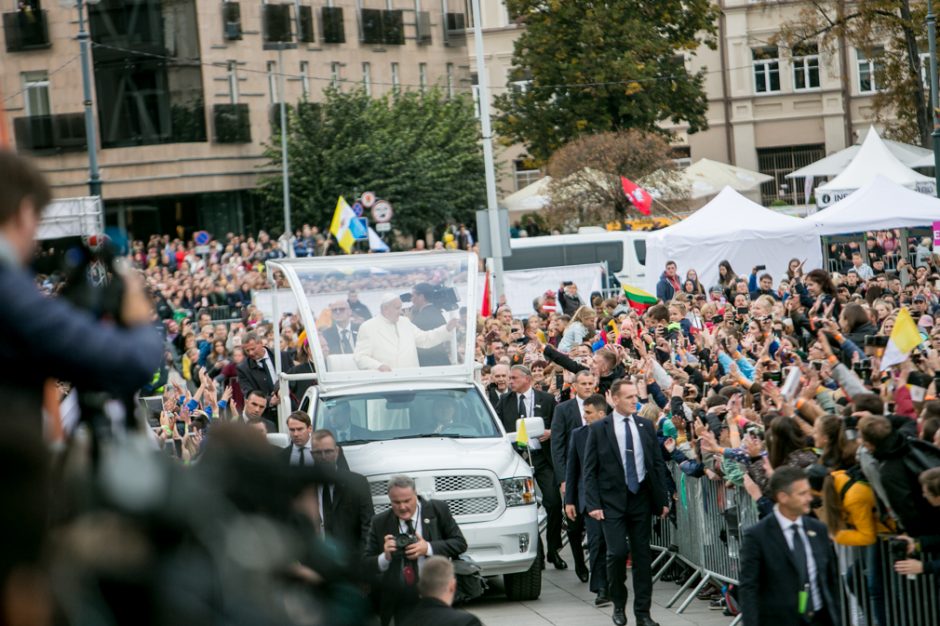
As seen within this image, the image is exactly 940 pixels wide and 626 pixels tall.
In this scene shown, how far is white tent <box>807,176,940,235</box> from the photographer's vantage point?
89.5 ft

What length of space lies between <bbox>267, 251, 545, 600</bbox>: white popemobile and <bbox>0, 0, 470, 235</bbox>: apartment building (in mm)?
38600

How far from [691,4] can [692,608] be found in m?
44.3

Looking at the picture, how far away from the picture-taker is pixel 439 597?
274 inches

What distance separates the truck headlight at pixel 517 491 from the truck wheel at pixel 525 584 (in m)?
0.52

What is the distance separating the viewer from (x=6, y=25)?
176 feet

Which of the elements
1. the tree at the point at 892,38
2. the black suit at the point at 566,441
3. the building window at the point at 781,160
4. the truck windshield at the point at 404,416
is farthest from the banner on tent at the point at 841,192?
the building window at the point at 781,160

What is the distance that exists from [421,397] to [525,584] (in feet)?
6.44

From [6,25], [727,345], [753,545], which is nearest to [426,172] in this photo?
[6,25]

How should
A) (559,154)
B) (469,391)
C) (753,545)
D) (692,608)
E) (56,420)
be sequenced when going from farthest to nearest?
(559,154) < (469,391) < (692,608) < (753,545) < (56,420)

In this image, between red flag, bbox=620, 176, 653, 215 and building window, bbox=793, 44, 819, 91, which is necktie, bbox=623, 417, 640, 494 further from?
building window, bbox=793, 44, 819, 91

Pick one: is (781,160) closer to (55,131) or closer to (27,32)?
(55,131)

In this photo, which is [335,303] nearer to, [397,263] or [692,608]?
[397,263]

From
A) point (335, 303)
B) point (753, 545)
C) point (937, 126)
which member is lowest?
point (753, 545)

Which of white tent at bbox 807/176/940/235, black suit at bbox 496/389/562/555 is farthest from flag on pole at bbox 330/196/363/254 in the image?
black suit at bbox 496/389/562/555
